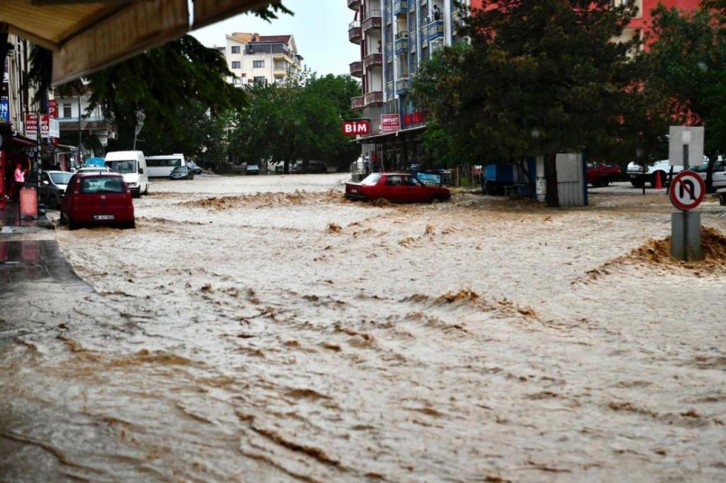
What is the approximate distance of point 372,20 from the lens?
81.8 metres

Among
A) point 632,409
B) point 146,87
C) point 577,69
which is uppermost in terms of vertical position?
point 577,69

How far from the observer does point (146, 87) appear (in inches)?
406

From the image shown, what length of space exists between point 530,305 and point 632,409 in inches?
218

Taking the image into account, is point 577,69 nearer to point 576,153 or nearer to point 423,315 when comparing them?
point 576,153

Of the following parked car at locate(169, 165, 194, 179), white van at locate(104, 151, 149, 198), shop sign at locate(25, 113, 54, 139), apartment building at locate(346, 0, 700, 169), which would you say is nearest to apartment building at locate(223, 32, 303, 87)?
parked car at locate(169, 165, 194, 179)

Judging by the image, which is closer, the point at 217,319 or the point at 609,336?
the point at 609,336

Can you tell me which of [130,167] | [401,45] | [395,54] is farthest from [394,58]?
[130,167]

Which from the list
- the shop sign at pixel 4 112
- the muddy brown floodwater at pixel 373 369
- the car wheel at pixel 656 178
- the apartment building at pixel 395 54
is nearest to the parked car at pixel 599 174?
the car wheel at pixel 656 178

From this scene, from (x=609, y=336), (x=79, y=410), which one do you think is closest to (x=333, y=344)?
(x=609, y=336)

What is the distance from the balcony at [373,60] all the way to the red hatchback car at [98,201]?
53629 millimetres

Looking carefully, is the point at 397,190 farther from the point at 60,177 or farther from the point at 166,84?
the point at 166,84

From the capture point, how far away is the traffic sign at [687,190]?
53.7 feet

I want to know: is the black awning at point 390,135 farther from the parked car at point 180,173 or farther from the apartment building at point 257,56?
the apartment building at point 257,56

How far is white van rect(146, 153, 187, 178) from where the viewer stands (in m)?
94.3
